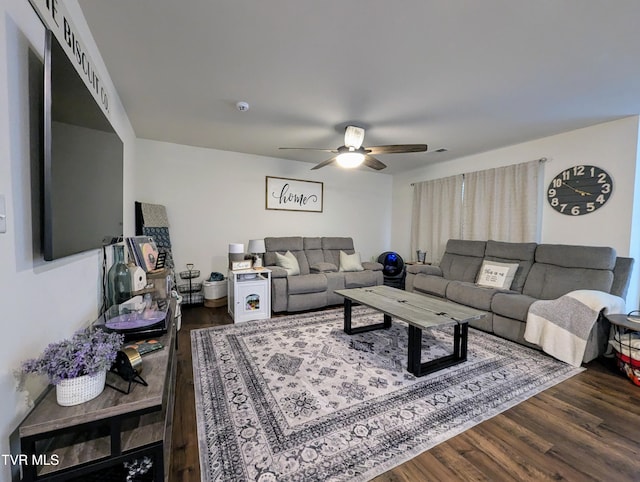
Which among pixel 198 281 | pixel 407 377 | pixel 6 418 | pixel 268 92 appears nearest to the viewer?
pixel 6 418

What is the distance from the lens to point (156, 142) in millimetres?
3953

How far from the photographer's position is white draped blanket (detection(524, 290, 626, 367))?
2457 millimetres

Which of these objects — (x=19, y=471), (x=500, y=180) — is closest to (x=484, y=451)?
(x=19, y=471)

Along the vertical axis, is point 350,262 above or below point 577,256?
below

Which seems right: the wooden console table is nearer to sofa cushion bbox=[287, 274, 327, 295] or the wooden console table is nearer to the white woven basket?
the white woven basket

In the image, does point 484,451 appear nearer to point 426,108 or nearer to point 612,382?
point 612,382

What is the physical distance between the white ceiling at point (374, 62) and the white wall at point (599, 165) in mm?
217

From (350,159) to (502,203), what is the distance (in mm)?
2468

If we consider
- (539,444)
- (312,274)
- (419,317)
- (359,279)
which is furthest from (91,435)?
(359,279)

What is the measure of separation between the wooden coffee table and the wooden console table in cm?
179

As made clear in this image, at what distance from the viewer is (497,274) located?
358cm

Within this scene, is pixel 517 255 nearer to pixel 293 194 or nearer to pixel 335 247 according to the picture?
pixel 335 247

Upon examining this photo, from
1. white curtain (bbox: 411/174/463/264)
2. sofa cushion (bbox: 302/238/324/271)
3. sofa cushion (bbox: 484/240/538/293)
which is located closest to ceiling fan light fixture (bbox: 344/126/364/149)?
sofa cushion (bbox: 302/238/324/271)

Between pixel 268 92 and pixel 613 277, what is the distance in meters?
3.88
